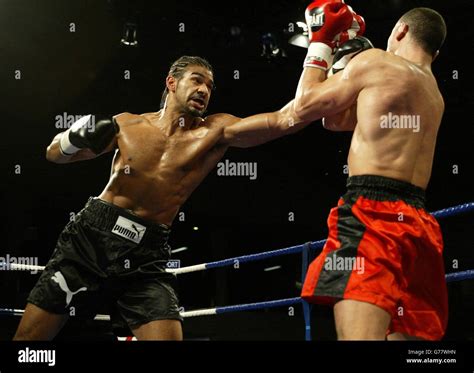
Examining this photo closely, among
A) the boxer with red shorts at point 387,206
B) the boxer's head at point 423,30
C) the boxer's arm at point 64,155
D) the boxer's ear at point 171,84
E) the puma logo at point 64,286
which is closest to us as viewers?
the boxer with red shorts at point 387,206

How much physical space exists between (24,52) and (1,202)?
233 centimetres

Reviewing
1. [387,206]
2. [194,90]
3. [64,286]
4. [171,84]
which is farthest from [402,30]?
[64,286]

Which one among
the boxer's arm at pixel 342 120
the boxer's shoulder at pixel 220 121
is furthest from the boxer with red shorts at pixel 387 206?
the boxer's shoulder at pixel 220 121

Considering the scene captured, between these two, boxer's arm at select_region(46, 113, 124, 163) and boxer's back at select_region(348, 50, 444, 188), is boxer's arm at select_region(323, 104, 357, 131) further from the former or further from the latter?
boxer's arm at select_region(46, 113, 124, 163)

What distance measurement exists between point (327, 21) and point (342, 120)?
1.21ft

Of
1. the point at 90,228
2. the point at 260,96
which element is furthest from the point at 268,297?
the point at 90,228

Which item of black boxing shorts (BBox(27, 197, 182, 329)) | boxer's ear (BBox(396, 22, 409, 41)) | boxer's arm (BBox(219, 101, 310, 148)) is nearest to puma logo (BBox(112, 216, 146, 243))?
black boxing shorts (BBox(27, 197, 182, 329))

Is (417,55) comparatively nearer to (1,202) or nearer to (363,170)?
(363,170)

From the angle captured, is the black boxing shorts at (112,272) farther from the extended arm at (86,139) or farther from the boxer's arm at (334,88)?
the boxer's arm at (334,88)

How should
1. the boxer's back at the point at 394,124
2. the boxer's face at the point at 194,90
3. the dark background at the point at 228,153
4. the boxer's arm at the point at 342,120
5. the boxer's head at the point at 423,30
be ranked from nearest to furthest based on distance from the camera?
the boxer's back at the point at 394,124, the boxer's head at the point at 423,30, the boxer's arm at the point at 342,120, the boxer's face at the point at 194,90, the dark background at the point at 228,153

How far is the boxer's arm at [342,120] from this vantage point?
2.20 meters

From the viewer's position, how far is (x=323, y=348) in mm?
1749

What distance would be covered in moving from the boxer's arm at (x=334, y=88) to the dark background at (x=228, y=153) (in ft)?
13.9

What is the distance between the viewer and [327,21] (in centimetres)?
227
